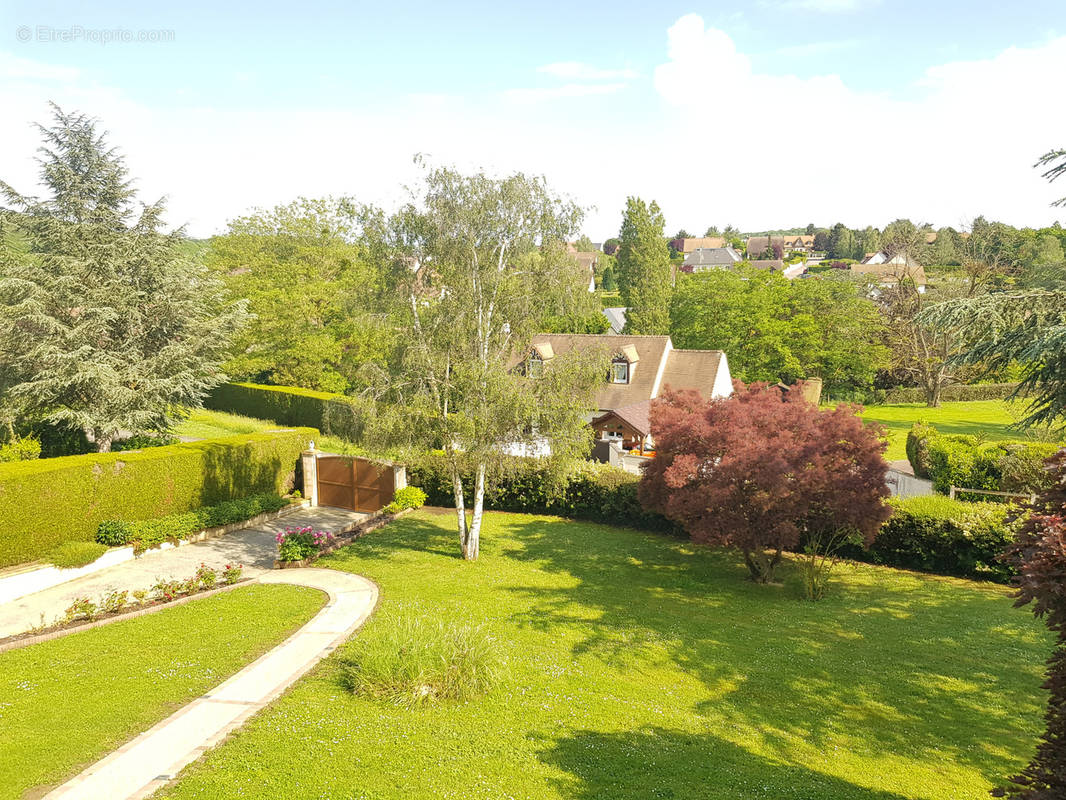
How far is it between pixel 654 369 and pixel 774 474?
24.5 meters

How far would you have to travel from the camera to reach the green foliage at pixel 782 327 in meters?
48.0

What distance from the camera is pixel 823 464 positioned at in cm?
1541

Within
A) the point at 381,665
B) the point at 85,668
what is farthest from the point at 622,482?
the point at 85,668

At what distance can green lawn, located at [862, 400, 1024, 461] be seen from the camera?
39031 millimetres

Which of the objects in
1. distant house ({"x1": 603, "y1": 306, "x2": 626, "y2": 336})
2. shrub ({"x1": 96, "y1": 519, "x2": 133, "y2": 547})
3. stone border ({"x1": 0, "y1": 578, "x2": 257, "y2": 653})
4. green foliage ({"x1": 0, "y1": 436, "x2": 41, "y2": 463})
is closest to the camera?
stone border ({"x1": 0, "y1": 578, "x2": 257, "y2": 653})

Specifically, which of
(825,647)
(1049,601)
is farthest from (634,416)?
(1049,601)

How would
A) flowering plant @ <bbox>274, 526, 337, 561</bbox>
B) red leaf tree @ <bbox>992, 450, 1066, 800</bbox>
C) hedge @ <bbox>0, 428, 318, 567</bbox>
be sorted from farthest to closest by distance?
flowering plant @ <bbox>274, 526, 337, 561</bbox>, hedge @ <bbox>0, 428, 318, 567</bbox>, red leaf tree @ <bbox>992, 450, 1066, 800</bbox>

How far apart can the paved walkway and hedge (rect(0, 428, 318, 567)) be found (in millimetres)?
1427

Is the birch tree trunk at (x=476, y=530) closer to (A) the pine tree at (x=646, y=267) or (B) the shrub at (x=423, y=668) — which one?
(B) the shrub at (x=423, y=668)

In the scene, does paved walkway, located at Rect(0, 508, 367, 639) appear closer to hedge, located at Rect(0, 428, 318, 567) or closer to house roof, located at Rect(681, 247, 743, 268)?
hedge, located at Rect(0, 428, 318, 567)

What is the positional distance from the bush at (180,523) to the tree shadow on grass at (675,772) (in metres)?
15.4

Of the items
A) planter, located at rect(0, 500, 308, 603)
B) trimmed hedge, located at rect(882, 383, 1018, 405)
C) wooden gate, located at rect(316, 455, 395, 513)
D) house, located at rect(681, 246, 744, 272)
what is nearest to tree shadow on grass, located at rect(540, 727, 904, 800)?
planter, located at rect(0, 500, 308, 603)

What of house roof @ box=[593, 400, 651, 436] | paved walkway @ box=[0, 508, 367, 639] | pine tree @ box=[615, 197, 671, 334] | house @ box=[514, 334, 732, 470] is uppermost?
pine tree @ box=[615, 197, 671, 334]

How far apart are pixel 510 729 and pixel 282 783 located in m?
2.98
